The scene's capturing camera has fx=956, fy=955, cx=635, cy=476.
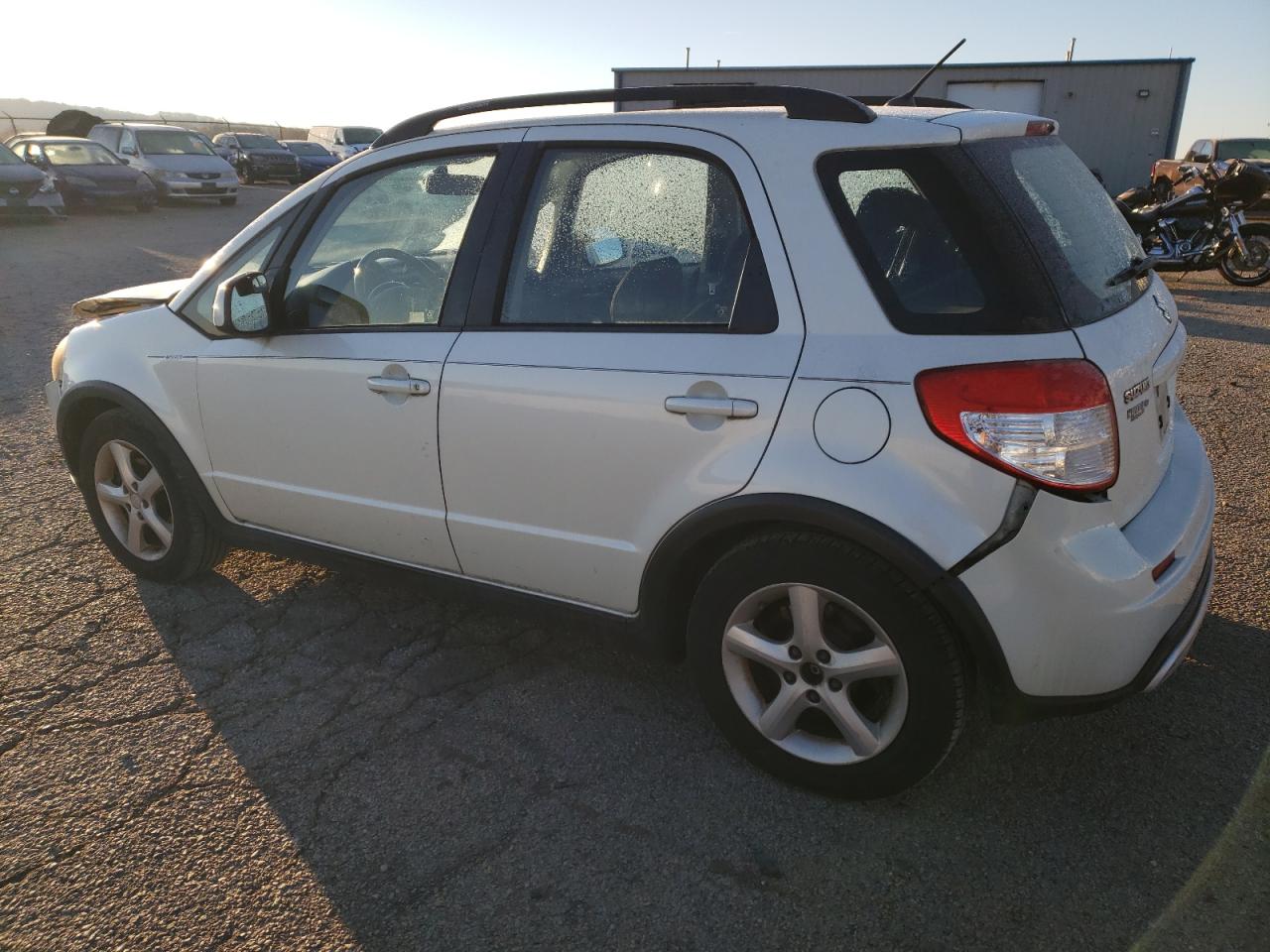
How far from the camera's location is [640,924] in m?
2.21

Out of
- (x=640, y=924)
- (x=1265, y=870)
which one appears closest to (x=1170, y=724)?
(x=1265, y=870)

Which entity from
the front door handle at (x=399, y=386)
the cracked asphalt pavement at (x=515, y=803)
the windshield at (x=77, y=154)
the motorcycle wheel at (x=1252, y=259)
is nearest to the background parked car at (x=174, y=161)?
the windshield at (x=77, y=154)

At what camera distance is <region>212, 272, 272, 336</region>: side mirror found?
322cm

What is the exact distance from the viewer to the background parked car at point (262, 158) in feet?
98.4

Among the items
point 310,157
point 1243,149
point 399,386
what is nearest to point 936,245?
point 399,386

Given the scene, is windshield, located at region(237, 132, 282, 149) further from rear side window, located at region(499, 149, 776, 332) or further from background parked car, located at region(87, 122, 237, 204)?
rear side window, located at region(499, 149, 776, 332)

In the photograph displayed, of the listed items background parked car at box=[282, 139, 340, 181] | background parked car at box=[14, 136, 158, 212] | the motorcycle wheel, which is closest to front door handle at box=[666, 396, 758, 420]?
the motorcycle wheel

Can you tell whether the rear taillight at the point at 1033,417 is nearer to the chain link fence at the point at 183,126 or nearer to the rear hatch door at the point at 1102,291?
the rear hatch door at the point at 1102,291

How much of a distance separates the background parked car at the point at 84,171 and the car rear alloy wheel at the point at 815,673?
21513 millimetres

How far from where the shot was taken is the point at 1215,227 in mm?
11242

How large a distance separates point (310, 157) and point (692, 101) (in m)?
31.5

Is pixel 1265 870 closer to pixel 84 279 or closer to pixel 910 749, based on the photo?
pixel 910 749

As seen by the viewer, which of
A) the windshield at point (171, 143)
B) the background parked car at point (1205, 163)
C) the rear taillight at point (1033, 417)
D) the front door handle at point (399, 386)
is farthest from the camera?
the windshield at point (171, 143)

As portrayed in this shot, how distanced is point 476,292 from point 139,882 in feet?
5.95
